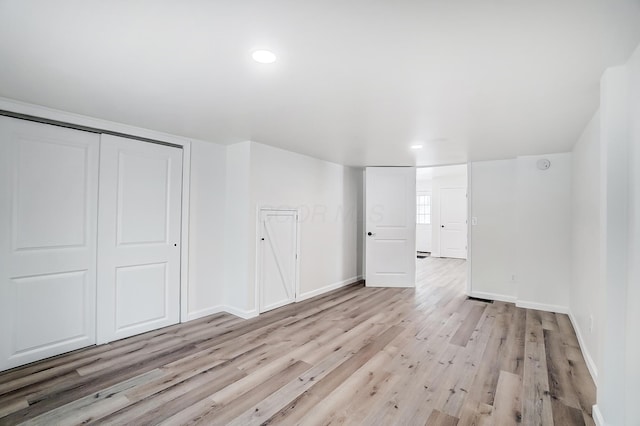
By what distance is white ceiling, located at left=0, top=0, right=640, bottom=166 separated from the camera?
1.35 metres

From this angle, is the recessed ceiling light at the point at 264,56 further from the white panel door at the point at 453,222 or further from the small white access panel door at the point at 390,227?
the white panel door at the point at 453,222

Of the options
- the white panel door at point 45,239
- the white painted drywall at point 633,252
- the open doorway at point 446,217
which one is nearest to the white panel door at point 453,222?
the open doorway at point 446,217

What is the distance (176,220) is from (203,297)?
108 cm

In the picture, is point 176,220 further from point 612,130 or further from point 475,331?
point 612,130

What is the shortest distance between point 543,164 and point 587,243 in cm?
173

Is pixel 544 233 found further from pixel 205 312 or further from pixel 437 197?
pixel 437 197

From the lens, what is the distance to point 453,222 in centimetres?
938

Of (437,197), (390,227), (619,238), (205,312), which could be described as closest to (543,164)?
(390,227)

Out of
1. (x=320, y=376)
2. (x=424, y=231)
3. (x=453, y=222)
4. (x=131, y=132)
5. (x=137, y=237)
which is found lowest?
(x=320, y=376)

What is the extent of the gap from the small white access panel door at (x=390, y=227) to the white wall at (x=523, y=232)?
1037 mm

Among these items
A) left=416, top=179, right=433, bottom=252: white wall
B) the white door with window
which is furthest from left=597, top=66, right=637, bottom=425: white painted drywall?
the white door with window

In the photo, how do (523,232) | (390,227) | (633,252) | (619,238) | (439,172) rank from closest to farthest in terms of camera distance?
(633,252), (619,238), (523,232), (390,227), (439,172)

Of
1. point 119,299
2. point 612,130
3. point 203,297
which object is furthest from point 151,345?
point 612,130

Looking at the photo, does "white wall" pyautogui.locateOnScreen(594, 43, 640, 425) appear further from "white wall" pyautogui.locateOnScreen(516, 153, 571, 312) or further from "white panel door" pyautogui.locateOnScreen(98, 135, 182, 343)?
"white panel door" pyautogui.locateOnScreen(98, 135, 182, 343)
